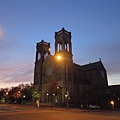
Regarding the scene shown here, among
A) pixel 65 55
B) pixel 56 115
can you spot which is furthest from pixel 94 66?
pixel 56 115

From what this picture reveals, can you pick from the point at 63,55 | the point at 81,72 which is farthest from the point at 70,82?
the point at 81,72

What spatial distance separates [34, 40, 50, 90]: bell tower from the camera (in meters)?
71.1

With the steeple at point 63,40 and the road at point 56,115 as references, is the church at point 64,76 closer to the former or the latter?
the steeple at point 63,40

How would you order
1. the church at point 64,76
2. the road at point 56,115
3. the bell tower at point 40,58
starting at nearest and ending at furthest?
the road at point 56,115
the church at point 64,76
the bell tower at point 40,58

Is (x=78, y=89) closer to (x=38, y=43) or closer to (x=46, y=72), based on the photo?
(x=46, y=72)

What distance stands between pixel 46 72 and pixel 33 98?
12.4 meters

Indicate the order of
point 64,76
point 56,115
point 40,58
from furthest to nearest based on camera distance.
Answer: point 40,58, point 64,76, point 56,115

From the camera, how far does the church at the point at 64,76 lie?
54.7 metres

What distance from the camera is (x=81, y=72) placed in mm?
74375

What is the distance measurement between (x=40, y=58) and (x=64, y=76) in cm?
1942

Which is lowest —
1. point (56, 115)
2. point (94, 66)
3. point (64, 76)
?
point (56, 115)

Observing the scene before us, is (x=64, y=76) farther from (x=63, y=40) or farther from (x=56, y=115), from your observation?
(x=56, y=115)

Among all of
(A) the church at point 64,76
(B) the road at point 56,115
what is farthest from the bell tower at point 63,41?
(B) the road at point 56,115

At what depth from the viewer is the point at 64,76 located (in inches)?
2338
